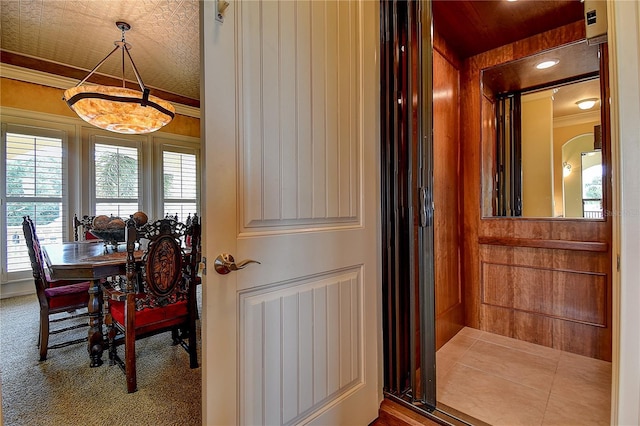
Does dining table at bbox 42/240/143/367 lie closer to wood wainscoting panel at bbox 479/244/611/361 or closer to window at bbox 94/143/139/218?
window at bbox 94/143/139/218

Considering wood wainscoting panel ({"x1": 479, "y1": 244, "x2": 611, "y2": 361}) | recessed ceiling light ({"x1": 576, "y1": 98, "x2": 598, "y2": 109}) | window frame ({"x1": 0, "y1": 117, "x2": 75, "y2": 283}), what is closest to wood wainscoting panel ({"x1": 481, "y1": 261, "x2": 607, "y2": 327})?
wood wainscoting panel ({"x1": 479, "y1": 244, "x2": 611, "y2": 361})

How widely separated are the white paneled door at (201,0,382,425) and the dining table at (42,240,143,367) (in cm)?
146

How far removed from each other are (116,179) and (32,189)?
3.06 feet

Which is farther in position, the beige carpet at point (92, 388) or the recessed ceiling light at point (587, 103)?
the recessed ceiling light at point (587, 103)

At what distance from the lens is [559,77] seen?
2.30 meters

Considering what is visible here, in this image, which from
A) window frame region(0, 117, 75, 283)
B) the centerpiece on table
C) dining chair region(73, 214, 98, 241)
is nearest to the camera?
the centerpiece on table

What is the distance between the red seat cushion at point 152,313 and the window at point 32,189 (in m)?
2.81

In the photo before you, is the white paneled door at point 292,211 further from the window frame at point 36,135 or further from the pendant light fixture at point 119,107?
the window frame at point 36,135

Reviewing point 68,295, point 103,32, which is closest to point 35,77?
point 103,32

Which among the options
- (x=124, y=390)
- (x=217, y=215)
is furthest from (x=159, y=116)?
(x=217, y=215)

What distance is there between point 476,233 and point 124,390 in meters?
2.77

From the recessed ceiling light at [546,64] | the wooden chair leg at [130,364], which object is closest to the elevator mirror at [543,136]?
the recessed ceiling light at [546,64]

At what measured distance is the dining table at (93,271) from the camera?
78.1 inches

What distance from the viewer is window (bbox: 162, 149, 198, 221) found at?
16.7ft
